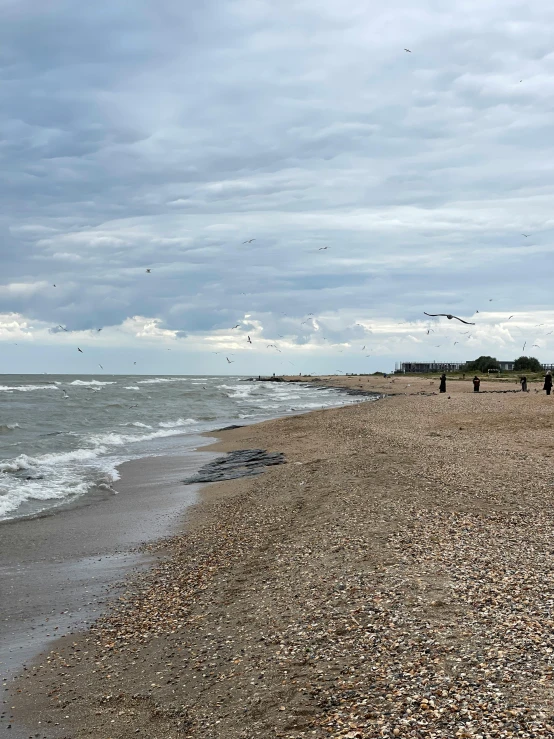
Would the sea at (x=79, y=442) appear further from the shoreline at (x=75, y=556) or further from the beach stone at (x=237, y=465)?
the beach stone at (x=237, y=465)

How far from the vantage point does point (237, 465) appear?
19.8 metres

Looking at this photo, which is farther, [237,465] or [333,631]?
[237,465]

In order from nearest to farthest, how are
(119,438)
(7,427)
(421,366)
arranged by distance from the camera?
(119,438) < (7,427) < (421,366)

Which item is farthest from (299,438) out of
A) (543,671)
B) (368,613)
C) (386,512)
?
(543,671)

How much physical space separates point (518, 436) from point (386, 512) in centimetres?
1042

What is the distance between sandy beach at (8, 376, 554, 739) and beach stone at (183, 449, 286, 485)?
558 centimetres

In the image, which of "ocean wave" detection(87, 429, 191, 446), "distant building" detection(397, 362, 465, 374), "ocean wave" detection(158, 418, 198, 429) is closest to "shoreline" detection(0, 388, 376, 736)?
"ocean wave" detection(87, 429, 191, 446)

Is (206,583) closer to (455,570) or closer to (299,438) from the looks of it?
(455,570)

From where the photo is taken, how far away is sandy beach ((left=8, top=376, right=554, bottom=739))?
4.71 metres

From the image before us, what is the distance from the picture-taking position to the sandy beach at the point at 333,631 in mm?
4707

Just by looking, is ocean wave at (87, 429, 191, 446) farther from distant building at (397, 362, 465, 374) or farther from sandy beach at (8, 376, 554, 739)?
distant building at (397, 362, 465, 374)

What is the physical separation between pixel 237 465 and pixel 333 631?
45.6 ft

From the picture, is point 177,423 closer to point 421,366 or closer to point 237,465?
point 237,465

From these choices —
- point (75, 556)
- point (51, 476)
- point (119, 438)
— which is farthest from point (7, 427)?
point (75, 556)
